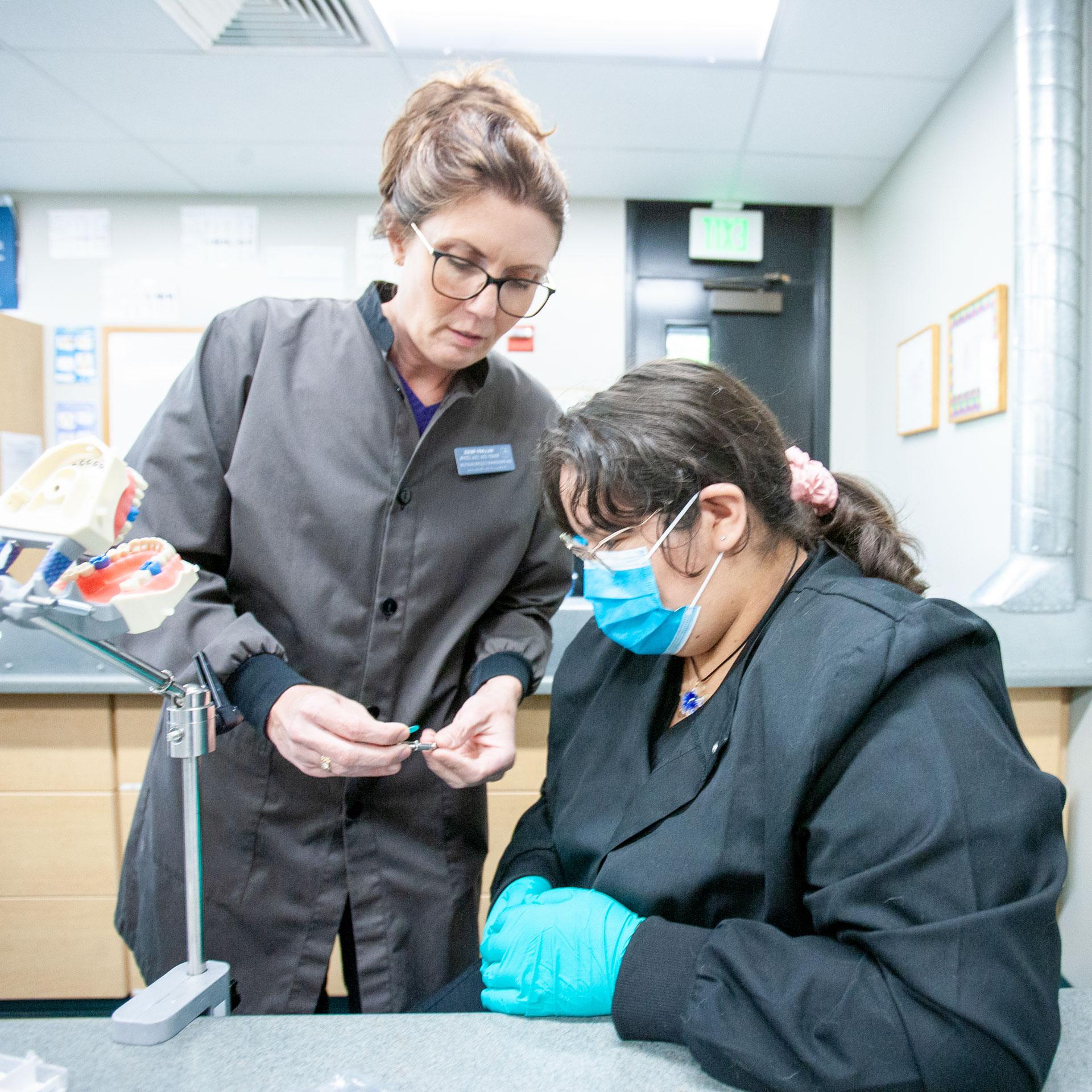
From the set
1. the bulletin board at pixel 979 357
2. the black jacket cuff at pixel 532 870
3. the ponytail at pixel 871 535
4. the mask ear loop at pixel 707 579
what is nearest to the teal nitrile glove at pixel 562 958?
the black jacket cuff at pixel 532 870

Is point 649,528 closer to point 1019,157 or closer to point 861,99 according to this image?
point 1019,157

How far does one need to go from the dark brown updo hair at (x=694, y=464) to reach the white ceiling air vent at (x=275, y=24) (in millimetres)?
1951

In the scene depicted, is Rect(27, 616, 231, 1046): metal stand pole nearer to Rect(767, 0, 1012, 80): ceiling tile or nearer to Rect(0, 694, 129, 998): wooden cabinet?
Rect(0, 694, 129, 998): wooden cabinet

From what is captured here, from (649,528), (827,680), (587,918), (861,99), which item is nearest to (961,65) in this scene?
(861,99)

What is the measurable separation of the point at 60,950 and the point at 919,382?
3.34m

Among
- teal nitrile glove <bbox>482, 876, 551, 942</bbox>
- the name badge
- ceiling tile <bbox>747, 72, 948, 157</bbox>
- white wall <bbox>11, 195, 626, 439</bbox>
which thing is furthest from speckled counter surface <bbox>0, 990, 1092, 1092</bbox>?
white wall <bbox>11, 195, 626, 439</bbox>

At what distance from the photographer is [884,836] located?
2.30 ft

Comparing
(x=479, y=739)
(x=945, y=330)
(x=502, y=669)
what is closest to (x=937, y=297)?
(x=945, y=330)

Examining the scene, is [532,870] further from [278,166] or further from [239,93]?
[278,166]

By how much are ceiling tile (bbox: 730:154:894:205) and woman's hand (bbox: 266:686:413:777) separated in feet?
9.74

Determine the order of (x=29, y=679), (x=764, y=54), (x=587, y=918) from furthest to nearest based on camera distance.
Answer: (x=764, y=54) < (x=29, y=679) < (x=587, y=918)

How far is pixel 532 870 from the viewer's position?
113 centimetres

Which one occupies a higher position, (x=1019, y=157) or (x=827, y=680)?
(x=1019, y=157)

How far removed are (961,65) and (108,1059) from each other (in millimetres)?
3221
